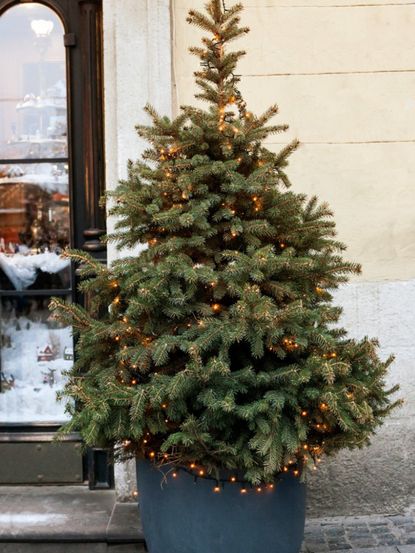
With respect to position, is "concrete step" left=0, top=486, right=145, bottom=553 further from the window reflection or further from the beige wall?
the beige wall

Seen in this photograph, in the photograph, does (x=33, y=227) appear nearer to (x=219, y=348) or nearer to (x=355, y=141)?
(x=355, y=141)

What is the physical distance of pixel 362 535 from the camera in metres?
4.70

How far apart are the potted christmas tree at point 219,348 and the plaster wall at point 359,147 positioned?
3.94 feet

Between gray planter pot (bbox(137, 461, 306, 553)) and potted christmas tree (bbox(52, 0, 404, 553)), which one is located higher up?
potted christmas tree (bbox(52, 0, 404, 553))

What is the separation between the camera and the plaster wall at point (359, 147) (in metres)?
4.92

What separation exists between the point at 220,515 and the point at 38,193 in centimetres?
253

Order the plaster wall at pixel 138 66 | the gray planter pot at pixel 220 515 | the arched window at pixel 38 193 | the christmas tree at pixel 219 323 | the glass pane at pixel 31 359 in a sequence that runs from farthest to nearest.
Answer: the glass pane at pixel 31 359
the arched window at pixel 38 193
the plaster wall at pixel 138 66
the gray planter pot at pixel 220 515
the christmas tree at pixel 219 323

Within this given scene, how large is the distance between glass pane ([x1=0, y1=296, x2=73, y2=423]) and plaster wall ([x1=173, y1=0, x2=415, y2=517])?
61.2 inches

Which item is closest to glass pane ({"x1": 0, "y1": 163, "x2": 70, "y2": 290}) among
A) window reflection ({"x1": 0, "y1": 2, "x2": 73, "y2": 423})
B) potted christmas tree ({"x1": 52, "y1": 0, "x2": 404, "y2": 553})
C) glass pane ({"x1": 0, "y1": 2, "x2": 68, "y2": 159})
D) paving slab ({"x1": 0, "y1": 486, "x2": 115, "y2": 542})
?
window reflection ({"x1": 0, "y1": 2, "x2": 73, "y2": 423})

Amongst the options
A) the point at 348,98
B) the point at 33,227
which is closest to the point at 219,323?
the point at 348,98

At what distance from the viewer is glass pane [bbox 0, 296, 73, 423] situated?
5285 millimetres

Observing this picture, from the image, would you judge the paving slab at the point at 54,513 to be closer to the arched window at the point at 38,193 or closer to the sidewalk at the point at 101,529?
the sidewalk at the point at 101,529

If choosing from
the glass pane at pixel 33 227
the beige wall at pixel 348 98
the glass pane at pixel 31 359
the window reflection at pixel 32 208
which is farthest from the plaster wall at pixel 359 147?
the glass pane at pixel 31 359

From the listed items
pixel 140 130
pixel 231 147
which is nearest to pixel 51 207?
pixel 140 130
